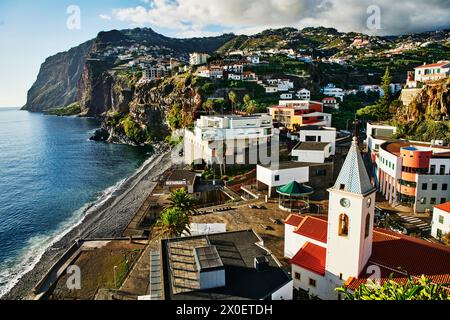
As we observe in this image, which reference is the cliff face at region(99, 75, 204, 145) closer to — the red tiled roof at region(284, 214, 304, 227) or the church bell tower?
the red tiled roof at region(284, 214, 304, 227)

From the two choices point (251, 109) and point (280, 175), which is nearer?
point (280, 175)

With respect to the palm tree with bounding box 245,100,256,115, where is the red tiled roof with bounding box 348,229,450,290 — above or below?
below

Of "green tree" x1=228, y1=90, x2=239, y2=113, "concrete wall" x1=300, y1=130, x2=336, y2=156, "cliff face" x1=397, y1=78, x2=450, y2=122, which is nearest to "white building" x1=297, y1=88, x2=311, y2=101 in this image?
"green tree" x1=228, y1=90, x2=239, y2=113

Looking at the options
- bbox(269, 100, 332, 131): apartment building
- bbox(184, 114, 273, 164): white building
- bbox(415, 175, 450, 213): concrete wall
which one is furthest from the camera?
bbox(269, 100, 332, 131): apartment building

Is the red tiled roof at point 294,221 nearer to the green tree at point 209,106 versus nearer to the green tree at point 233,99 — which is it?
the green tree at point 233,99

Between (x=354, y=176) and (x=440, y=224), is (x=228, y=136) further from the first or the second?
(x=354, y=176)

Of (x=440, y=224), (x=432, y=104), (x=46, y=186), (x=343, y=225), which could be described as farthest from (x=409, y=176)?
(x=46, y=186)
